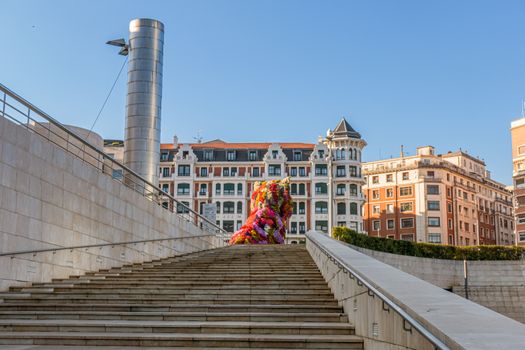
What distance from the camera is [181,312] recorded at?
9.77m

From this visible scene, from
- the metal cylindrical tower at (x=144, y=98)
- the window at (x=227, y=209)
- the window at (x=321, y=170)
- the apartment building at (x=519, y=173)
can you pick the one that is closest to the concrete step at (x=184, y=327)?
the metal cylindrical tower at (x=144, y=98)

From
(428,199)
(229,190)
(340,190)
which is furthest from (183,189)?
(428,199)

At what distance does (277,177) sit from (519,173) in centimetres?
2593

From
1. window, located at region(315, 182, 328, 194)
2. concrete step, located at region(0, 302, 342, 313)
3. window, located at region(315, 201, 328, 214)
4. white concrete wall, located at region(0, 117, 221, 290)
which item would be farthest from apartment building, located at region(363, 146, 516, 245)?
concrete step, located at region(0, 302, 342, 313)

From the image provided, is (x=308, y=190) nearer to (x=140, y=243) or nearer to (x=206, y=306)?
(x=140, y=243)

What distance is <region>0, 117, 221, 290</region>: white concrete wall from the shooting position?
1231cm

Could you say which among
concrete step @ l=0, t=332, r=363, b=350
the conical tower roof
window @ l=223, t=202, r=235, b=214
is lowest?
concrete step @ l=0, t=332, r=363, b=350

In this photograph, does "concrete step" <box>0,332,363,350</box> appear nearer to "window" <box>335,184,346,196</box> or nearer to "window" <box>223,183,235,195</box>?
"window" <box>335,184,346,196</box>

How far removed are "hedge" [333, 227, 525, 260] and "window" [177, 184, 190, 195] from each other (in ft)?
127

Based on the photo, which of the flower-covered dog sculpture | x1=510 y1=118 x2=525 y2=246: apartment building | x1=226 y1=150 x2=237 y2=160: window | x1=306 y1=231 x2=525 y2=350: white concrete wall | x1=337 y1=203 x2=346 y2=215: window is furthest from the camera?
x1=226 y1=150 x2=237 y2=160: window

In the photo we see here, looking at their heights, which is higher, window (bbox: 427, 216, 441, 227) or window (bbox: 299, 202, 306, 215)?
window (bbox: 299, 202, 306, 215)

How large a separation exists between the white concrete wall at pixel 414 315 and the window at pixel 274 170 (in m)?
67.0

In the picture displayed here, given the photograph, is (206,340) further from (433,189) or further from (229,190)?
(433,189)

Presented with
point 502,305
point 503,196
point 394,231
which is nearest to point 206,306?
point 502,305
